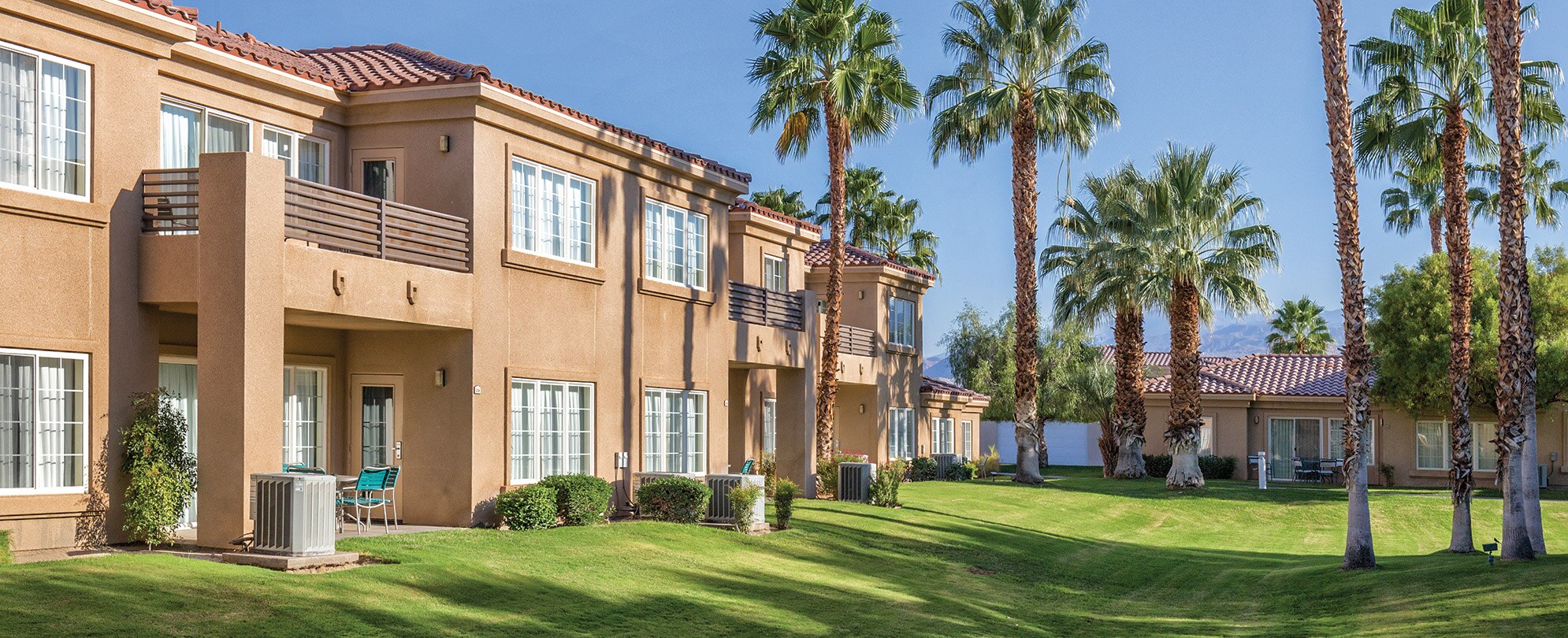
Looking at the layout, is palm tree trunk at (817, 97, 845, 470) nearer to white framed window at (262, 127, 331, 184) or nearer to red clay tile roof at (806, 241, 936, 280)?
red clay tile roof at (806, 241, 936, 280)

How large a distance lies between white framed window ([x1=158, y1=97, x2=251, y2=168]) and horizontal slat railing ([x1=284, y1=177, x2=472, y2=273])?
1611 millimetres

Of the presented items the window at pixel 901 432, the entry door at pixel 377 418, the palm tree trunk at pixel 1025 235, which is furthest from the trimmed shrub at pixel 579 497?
the window at pixel 901 432

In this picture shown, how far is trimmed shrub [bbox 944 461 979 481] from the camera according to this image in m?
44.4

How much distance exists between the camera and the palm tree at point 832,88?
3031 cm

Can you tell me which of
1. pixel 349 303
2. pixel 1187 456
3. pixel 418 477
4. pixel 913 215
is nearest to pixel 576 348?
pixel 418 477

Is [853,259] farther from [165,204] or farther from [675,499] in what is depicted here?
[165,204]

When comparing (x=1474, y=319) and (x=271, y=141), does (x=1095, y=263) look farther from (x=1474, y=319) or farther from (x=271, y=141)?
(x=271, y=141)

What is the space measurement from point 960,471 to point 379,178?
92.2 feet

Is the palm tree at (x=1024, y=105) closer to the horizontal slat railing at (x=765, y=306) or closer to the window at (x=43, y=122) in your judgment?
the horizontal slat railing at (x=765, y=306)

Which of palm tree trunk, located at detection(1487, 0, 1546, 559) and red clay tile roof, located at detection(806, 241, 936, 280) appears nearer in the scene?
palm tree trunk, located at detection(1487, 0, 1546, 559)

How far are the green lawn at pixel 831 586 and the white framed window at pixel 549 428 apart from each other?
159 centimetres

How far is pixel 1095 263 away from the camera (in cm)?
4294

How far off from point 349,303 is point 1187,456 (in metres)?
29.6

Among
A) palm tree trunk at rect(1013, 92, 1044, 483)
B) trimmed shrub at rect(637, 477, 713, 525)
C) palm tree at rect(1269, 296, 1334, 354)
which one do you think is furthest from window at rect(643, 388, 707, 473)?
palm tree at rect(1269, 296, 1334, 354)
